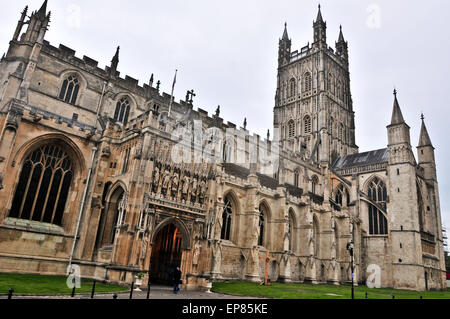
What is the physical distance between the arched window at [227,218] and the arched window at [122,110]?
39.4ft

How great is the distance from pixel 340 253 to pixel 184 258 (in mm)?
23061

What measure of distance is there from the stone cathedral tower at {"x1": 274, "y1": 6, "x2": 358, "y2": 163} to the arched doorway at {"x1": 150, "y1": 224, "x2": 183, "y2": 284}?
3418cm

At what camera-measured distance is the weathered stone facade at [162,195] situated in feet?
62.1

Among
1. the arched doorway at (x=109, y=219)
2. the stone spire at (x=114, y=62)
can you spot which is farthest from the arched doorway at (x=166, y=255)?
the stone spire at (x=114, y=62)

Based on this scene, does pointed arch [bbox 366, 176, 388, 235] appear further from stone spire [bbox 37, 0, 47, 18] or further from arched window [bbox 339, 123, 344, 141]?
stone spire [bbox 37, 0, 47, 18]

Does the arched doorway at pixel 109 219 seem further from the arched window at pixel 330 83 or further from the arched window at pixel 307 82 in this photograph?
the arched window at pixel 330 83

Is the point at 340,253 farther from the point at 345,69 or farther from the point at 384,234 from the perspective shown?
the point at 345,69

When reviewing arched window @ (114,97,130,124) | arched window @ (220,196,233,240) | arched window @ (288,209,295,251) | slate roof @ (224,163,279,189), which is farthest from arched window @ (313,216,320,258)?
arched window @ (114,97,130,124)

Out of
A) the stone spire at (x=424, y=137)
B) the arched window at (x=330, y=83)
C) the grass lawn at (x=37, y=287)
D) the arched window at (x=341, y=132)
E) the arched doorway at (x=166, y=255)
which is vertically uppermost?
the arched window at (x=330, y=83)

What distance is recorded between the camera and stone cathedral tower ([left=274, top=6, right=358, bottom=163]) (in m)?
54.2
